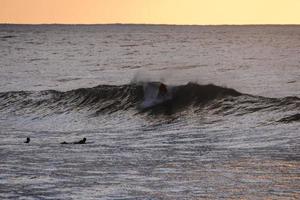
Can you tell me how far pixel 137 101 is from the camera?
3225 cm

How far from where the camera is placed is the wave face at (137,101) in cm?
2747

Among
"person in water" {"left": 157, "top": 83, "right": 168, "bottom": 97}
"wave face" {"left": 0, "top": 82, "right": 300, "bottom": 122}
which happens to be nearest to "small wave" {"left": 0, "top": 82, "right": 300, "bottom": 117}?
"wave face" {"left": 0, "top": 82, "right": 300, "bottom": 122}

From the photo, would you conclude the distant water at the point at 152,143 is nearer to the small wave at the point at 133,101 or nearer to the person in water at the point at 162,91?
the small wave at the point at 133,101

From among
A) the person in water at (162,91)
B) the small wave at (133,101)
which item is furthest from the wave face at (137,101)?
the person in water at (162,91)

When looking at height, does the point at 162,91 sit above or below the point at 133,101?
above

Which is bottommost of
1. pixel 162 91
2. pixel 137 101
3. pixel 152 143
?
pixel 152 143

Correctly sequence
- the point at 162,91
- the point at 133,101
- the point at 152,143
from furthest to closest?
the point at 133,101 < the point at 162,91 < the point at 152,143

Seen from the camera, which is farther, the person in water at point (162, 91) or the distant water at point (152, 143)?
the person in water at point (162, 91)

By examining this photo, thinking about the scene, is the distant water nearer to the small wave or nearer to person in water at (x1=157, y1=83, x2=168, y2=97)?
the small wave

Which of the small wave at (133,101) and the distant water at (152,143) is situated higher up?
the small wave at (133,101)

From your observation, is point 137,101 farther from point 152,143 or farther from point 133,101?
point 152,143

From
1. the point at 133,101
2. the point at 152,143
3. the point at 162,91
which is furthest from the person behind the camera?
the point at 133,101

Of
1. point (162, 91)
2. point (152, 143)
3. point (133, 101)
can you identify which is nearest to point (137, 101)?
point (133, 101)

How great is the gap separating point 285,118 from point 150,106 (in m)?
8.58
